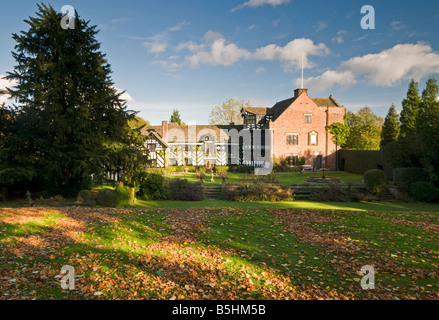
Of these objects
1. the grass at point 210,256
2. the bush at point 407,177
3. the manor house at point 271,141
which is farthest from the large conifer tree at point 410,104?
the grass at point 210,256

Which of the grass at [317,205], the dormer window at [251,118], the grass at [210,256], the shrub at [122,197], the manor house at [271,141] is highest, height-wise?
the dormer window at [251,118]

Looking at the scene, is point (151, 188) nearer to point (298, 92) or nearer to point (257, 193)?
point (257, 193)

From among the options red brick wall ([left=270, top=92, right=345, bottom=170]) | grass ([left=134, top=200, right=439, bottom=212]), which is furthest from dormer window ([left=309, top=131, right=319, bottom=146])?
Answer: grass ([left=134, top=200, right=439, bottom=212])

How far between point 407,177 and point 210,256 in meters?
18.1

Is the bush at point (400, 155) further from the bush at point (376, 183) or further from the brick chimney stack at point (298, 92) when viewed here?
the brick chimney stack at point (298, 92)

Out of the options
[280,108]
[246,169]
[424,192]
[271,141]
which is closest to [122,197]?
[424,192]

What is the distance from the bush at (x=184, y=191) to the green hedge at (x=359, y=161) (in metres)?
19.6

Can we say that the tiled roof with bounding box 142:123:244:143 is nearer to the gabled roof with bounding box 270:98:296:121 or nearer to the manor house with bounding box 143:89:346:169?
the manor house with bounding box 143:89:346:169

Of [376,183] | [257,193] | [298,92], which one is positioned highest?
[298,92]

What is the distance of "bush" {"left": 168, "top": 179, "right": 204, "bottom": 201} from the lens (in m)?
17.4

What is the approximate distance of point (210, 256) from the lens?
21.2 feet

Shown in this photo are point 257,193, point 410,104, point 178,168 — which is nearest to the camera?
point 257,193

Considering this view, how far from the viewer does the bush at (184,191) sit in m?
17.4

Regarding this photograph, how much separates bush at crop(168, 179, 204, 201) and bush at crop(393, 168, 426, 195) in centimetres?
1402
